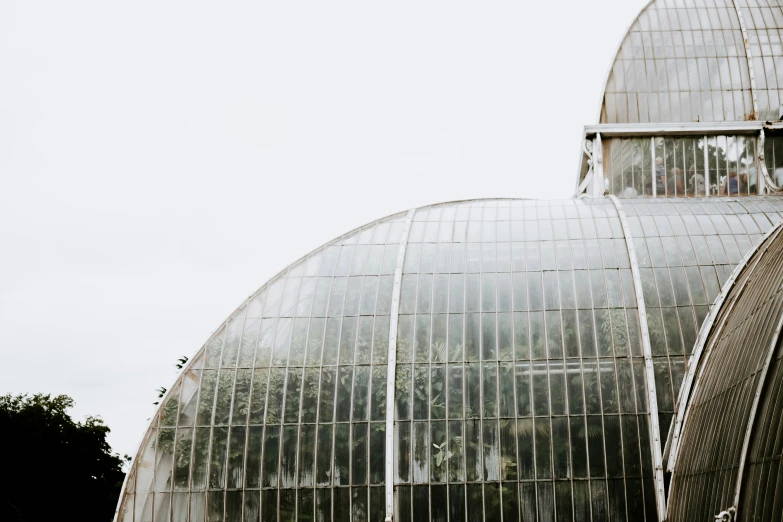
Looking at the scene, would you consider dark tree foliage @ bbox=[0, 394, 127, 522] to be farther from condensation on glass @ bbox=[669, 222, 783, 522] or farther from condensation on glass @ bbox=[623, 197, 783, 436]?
condensation on glass @ bbox=[669, 222, 783, 522]

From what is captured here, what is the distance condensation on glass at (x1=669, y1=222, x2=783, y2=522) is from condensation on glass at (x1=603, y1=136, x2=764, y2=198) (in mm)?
8290

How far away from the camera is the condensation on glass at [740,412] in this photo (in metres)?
11.7

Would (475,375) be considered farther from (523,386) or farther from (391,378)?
(391,378)

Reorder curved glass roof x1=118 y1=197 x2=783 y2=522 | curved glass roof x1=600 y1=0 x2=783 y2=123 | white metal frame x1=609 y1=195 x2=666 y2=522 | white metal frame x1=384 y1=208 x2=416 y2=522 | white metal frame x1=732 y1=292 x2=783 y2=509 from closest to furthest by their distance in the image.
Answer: white metal frame x1=732 y1=292 x2=783 y2=509 < white metal frame x1=609 y1=195 x2=666 y2=522 < curved glass roof x1=118 y1=197 x2=783 y2=522 < white metal frame x1=384 y1=208 x2=416 y2=522 < curved glass roof x1=600 y1=0 x2=783 y2=123

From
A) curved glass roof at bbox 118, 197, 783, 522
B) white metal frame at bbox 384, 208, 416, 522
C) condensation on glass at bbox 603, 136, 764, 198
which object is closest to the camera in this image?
curved glass roof at bbox 118, 197, 783, 522

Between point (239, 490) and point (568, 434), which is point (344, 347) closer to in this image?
point (239, 490)

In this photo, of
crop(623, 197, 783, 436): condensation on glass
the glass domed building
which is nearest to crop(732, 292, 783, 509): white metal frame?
the glass domed building

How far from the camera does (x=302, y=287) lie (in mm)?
21141

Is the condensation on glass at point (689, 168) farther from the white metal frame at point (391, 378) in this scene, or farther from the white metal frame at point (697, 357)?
the white metal frame at point (391, 378)

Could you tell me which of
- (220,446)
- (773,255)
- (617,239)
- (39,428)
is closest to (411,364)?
(220,446)

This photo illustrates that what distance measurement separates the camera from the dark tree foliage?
52.8m

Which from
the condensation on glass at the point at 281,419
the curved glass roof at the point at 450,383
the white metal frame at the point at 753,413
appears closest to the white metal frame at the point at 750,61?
the curved glass roof at the point at 450,383

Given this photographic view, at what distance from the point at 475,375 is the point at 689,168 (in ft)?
43.3

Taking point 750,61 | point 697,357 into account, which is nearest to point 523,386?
point 697,357
